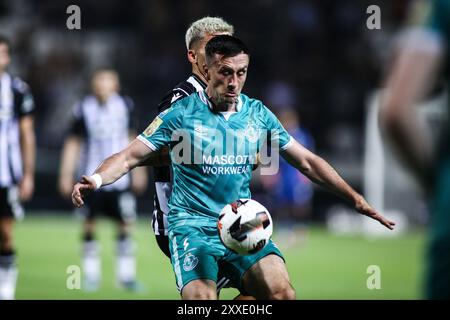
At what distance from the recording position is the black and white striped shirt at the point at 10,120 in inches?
349

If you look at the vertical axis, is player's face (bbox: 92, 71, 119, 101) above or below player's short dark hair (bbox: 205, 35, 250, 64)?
above

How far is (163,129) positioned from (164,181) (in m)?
0.54

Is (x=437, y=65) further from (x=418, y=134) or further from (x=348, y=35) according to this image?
(x=348, y=35)

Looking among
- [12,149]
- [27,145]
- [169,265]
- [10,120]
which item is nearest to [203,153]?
[27,145]

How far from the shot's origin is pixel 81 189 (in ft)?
16.6

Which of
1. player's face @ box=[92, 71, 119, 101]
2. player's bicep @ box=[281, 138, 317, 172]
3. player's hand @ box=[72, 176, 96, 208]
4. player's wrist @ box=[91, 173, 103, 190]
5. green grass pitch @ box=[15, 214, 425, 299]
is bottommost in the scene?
green grass pitch @ box=[15, 214, 425, 299]

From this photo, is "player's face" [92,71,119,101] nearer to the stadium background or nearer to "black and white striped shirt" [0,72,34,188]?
"black and white striped shirt" [0,72,34,188]

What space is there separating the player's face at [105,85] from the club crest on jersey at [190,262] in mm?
6090

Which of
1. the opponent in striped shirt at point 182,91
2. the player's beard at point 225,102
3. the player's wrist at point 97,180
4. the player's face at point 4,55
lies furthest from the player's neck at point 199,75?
the player's face at point 4,55

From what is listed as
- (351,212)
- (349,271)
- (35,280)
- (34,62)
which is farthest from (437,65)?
(34,62)

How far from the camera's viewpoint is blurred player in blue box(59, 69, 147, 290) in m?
10.7

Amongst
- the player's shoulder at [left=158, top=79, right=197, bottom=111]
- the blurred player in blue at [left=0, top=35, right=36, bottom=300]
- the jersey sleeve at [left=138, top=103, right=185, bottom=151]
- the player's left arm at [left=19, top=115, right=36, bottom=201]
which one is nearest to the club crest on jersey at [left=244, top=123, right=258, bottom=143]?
the jersey sleeve at [left=138, top=103, right=185, bottom=151]

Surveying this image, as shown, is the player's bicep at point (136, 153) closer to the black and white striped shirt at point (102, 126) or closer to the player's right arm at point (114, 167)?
the player's right arm at point (114, 167)

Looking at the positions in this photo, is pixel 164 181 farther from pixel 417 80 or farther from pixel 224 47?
pixel 417 80
